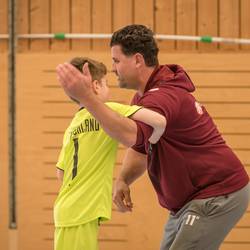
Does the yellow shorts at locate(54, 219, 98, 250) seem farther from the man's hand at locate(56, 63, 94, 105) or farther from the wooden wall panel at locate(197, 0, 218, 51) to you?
the wooden wall panel at locate(197, 0, 218, 51)

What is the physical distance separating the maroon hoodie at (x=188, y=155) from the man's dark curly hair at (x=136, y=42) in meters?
0.09

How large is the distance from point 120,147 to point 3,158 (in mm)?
1002

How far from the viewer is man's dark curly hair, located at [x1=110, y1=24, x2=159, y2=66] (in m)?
2.80

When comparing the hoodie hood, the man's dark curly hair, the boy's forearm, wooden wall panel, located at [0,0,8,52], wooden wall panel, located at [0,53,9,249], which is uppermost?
wooden wall panel, located at [0,0,8,52]

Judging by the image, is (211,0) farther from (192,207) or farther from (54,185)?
(192,207)

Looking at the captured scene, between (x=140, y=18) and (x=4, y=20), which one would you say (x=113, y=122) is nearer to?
(x=140, y=18)

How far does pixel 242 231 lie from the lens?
540 centimetres

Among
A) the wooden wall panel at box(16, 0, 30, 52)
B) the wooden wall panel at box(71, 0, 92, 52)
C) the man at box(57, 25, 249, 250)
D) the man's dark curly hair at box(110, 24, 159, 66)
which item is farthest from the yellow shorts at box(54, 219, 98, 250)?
the wooden wall panel at box(16, 0, 30, 52)

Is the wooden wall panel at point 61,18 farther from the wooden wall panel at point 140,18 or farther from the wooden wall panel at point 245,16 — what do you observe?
the wooden wall panel at point 245,16

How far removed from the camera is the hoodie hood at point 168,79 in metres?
2.73

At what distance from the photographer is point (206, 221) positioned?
271cm

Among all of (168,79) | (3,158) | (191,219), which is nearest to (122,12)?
(3,158)

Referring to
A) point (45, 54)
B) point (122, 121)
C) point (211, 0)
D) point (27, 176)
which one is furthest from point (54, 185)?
point (122, 121)

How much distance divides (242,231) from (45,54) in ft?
7.26
